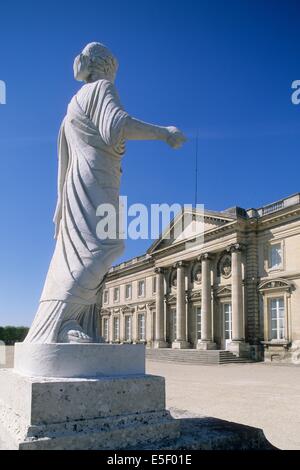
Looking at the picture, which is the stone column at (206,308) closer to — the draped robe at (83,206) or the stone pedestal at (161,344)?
the stone pedestal at (161,344)

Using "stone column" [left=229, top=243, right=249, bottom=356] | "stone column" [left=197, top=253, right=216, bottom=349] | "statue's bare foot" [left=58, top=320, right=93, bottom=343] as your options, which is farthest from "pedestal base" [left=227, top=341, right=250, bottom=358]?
"statue's bare foot" [left=58, top=320, right=93, bottom=343]

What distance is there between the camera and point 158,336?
37.2 meters

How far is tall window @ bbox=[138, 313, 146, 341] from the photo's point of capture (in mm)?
41469

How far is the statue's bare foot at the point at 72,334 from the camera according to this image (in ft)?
10.2

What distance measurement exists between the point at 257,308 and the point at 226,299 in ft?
9.83

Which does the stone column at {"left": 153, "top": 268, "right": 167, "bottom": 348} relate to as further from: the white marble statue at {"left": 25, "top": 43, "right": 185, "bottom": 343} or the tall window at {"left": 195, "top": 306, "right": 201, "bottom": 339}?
the white marble statue at {"left": 25, "top": 43, "right": 185, "bottom": 343}

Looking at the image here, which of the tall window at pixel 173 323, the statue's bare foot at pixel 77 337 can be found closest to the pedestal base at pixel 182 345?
the tall window at pixel 173 323

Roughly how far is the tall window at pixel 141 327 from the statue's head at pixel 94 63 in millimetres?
38728

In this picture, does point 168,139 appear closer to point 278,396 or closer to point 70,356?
point 70,356

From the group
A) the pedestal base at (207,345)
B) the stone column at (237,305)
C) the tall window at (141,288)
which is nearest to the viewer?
the stone column at (237,305)
